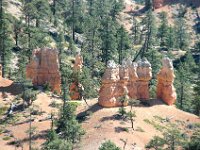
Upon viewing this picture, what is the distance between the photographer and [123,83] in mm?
94688

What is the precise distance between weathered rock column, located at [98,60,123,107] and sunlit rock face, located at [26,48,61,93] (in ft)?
44.7

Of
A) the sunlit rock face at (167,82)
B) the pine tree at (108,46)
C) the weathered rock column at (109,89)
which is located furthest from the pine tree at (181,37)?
the weathered rock column at (109,89)

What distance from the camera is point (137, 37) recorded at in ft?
576

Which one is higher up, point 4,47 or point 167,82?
point 4,47

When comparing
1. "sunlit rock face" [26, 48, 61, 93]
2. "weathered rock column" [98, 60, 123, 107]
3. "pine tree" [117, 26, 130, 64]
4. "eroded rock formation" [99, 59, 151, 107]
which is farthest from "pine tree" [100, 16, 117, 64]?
"weathered rock column" [98, 60, 123, 107]

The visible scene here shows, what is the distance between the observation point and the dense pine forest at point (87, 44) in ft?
326

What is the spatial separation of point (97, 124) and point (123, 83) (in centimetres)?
→ 1067

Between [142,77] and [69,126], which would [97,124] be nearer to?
[69,126]

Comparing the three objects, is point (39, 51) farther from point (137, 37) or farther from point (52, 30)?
point (137, 37)

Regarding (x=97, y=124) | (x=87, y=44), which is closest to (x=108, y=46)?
(x=87, y=44)

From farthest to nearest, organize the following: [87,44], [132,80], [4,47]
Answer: [87,44] < [4,47] < [132,80]

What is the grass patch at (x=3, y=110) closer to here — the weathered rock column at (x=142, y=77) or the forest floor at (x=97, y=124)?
the forest floor at (x=97, y=124)

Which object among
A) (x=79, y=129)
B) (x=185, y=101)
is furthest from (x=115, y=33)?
(x=79, y=129)

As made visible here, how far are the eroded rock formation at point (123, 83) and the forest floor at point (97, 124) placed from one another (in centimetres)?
197
